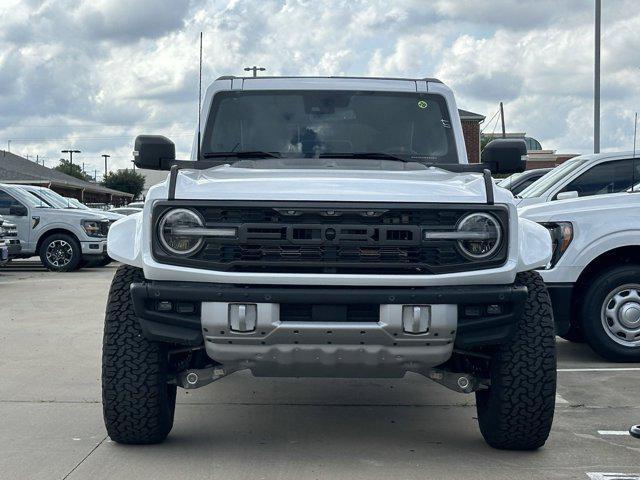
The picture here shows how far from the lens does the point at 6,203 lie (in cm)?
1903

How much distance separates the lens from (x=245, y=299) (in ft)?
14.8

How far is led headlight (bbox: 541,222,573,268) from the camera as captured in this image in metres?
7.93

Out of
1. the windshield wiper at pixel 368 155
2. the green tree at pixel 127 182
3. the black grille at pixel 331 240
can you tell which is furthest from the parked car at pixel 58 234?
the green tree at pixel 127 182

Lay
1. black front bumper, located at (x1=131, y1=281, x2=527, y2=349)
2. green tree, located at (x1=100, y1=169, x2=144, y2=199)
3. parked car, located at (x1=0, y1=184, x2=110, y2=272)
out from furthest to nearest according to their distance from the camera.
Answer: green tree, located at (x1=100, y1=169, x2=144, y2=199) → parked car, located at (x1=0, y1=184, x2=110, y2=272) → black front bumper, located at (x1=131, y1=281, x2=527, y2=349)

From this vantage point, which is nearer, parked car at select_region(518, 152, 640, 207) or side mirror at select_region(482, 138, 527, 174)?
side mirror at select_region(482, 138, 527, 174)

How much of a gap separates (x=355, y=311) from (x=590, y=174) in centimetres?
578

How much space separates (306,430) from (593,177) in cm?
515

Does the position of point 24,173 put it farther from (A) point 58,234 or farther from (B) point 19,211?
(A) point 58,234

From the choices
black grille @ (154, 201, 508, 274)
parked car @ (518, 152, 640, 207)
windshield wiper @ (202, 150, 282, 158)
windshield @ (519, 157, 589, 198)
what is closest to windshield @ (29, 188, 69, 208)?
windshield @ (519, 157, 589, 198)

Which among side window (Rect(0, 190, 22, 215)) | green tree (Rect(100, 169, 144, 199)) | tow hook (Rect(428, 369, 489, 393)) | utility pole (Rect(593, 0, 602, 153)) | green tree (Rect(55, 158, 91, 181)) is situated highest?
green tree (Rect(55, 158, 91, 181))

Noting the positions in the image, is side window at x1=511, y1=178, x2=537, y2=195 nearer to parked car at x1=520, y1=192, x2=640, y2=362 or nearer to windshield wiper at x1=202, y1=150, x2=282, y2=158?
parked car at x1=520, y1=192, x2=640, y2=362

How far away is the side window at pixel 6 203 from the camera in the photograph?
61.9ft

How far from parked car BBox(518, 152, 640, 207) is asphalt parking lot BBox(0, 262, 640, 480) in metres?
1.92

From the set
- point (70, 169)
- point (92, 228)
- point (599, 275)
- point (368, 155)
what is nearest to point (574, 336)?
point (599, 275)
